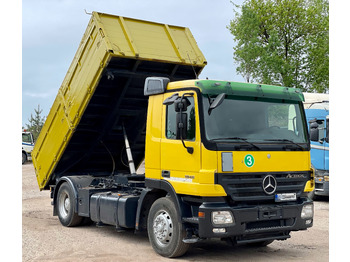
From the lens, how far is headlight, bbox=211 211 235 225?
6598mm

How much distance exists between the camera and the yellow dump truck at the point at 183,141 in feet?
22.1

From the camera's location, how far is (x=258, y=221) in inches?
272

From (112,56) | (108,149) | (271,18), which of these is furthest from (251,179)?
(271,18)

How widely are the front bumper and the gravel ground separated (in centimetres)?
52

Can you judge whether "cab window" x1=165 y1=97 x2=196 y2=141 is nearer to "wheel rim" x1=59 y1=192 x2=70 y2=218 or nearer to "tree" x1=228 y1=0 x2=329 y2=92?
"wheel rim" x1=59 y1=192 x2=70 y2=218

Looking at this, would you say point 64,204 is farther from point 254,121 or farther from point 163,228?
point 254,121

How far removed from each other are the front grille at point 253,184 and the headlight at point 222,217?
24cm

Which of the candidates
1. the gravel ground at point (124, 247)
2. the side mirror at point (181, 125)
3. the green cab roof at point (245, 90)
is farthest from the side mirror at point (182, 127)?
the gravel ground at point (124, 247)

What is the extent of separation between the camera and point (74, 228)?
10.1 metres

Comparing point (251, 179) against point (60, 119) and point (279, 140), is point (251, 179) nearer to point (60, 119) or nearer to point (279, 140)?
point (279, 140)

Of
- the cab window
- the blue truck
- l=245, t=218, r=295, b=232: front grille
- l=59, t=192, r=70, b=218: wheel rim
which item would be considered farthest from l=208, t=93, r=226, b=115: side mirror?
the blue truck

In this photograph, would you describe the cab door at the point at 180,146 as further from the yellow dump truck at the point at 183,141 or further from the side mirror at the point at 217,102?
the side mirror at the point at 217,102

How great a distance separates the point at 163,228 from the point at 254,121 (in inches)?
82.6

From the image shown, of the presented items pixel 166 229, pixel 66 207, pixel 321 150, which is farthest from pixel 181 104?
pixel 321 150
